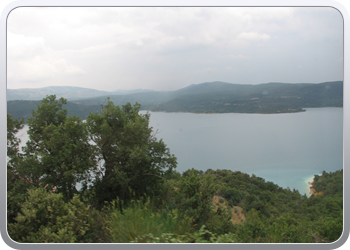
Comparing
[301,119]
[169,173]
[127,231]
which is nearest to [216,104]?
[301,119]

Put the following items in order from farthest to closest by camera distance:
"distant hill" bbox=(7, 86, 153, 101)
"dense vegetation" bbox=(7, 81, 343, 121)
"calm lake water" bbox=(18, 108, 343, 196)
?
1. "calm lake water" bbox=(18, 108, 343, 196)
2. "dense vegetation" bbox=(7, 81, 343, 121)
3. "distant hill" bbox=(7, 86, 153, 101)

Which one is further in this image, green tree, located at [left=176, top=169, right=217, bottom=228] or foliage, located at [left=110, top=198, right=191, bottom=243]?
green tree, located at [left=176, top=169, right=217, bottom=228]

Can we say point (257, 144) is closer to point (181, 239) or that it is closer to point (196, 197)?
point (196, 197)

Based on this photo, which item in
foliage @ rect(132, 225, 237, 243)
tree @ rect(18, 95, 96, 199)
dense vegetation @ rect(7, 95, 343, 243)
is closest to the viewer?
foliage @ rect(132, 225, 237, 243)

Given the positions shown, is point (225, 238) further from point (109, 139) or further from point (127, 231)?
point (109, 139)

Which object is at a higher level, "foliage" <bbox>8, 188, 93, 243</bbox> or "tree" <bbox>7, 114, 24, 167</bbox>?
"tree" <bbox>7, 114, 24, 167</bbox>

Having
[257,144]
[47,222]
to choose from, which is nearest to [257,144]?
[257,144]

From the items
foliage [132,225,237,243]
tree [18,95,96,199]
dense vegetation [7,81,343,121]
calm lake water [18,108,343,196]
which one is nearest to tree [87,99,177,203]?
tree [18,95,96,199]

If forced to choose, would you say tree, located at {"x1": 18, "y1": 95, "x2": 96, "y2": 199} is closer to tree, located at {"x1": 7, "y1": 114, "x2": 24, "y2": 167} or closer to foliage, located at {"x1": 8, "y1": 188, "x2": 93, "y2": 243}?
tree, located at {"x1": 7, "y1": 114, "x2": 24, "y2": 167}
